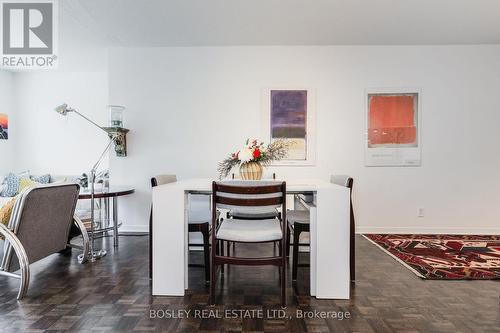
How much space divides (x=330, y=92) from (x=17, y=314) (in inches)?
157

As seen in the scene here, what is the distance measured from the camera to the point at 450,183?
155 inches

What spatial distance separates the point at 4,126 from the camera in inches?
195

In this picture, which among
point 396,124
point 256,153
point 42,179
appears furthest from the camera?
point 42,179

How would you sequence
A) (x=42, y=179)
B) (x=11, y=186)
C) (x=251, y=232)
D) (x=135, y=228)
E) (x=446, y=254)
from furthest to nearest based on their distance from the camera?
(x=42, y=179), (x=135, y=228), (x=11, y=186), (x=446, y=254), (x=251, y=232)

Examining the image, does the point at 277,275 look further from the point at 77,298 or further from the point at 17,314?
the point at 17,314

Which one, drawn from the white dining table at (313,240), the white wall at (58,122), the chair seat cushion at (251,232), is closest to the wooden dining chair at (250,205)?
the chair seat cushion at (251,232)

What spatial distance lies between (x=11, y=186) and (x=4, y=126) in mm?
1900

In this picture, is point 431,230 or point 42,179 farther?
point 42,179

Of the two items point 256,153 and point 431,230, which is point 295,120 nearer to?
point 256,153

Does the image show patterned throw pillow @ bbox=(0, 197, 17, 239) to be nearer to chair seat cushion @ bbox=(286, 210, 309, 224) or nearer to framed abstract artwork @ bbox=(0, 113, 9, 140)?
chair seat cushion @ bbox=(286, 210, 309, 224)

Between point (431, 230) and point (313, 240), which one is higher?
point (313, 240)

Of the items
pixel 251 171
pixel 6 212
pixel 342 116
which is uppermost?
pixel 342 116

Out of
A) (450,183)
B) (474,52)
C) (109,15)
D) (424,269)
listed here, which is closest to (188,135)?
(109,15)

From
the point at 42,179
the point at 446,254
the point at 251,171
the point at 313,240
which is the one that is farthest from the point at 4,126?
the point at 446,254
